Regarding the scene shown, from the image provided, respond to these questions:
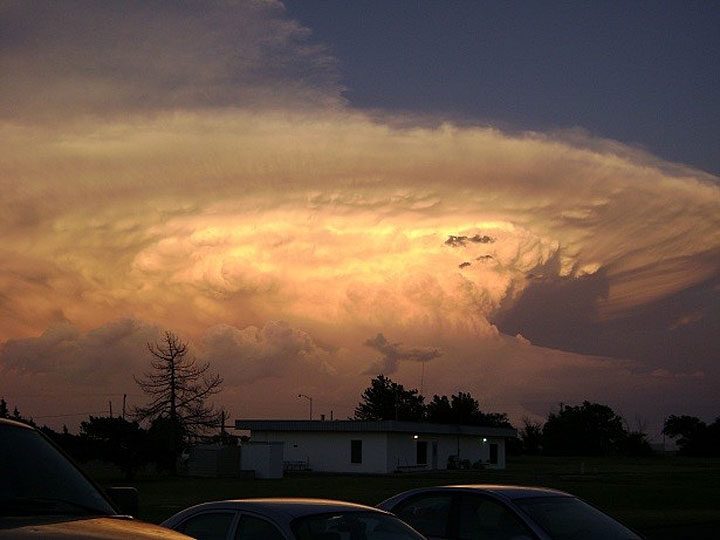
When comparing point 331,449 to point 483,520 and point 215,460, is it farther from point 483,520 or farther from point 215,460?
point 483,520

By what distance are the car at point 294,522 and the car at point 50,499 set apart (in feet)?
8.55

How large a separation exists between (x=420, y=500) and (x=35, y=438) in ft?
21.0

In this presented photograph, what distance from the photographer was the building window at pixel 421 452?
3002 inches

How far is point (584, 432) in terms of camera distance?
122312 mm

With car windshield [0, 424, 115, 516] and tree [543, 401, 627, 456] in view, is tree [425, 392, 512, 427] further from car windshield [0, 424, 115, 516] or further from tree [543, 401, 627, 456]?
car windshield [0, 424, 115, 516]

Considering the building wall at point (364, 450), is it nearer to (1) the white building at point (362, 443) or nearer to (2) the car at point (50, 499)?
(1) the white building at point (362, 443)

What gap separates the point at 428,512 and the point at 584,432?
11478 cm

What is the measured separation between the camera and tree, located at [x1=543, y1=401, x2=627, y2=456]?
121875mm

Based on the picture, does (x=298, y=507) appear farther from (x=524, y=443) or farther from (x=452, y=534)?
(x=524, y=443)

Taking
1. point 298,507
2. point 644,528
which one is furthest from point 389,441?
point 298,507

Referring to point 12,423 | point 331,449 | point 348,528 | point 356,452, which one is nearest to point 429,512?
point 348,528

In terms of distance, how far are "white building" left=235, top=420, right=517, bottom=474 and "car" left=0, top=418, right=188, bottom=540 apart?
6637cm

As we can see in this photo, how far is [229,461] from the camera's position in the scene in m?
62.7

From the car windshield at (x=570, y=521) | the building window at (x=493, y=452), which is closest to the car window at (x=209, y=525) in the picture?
the car windshield at (x=570, y=521)
